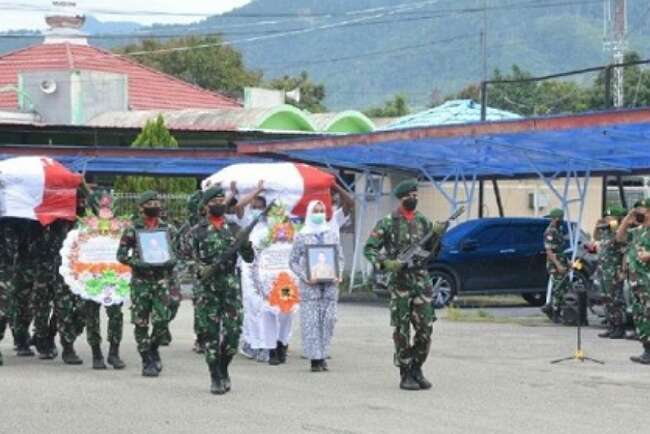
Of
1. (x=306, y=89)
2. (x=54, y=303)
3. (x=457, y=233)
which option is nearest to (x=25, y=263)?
(x=54, y=303)

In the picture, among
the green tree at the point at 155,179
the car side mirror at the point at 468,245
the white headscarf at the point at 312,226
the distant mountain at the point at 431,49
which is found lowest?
the car side mirror at the point at 468,245

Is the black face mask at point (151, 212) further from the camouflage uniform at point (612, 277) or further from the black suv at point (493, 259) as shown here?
the black suv at point (493, 259)

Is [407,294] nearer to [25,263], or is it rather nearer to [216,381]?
[216,381]

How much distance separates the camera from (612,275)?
18453 mm

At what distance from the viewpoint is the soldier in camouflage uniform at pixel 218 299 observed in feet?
40.1

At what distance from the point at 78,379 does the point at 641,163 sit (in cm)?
1385

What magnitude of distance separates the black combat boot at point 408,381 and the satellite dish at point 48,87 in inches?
1215

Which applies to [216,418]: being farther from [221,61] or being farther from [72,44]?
[221,61]

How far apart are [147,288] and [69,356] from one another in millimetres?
1750

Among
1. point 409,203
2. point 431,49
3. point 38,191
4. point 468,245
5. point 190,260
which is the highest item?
point 431,49

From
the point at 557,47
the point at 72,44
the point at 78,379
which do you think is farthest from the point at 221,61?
the point at 557,47

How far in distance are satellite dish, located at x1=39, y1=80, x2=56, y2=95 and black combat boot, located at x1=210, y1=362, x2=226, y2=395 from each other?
1210 inches

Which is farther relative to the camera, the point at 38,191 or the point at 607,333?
the point at 607,333

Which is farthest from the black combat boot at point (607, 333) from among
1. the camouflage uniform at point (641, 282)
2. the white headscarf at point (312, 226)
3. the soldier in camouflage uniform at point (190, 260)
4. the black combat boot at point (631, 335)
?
the soldier in camouflage uniform at point (190, 260)
